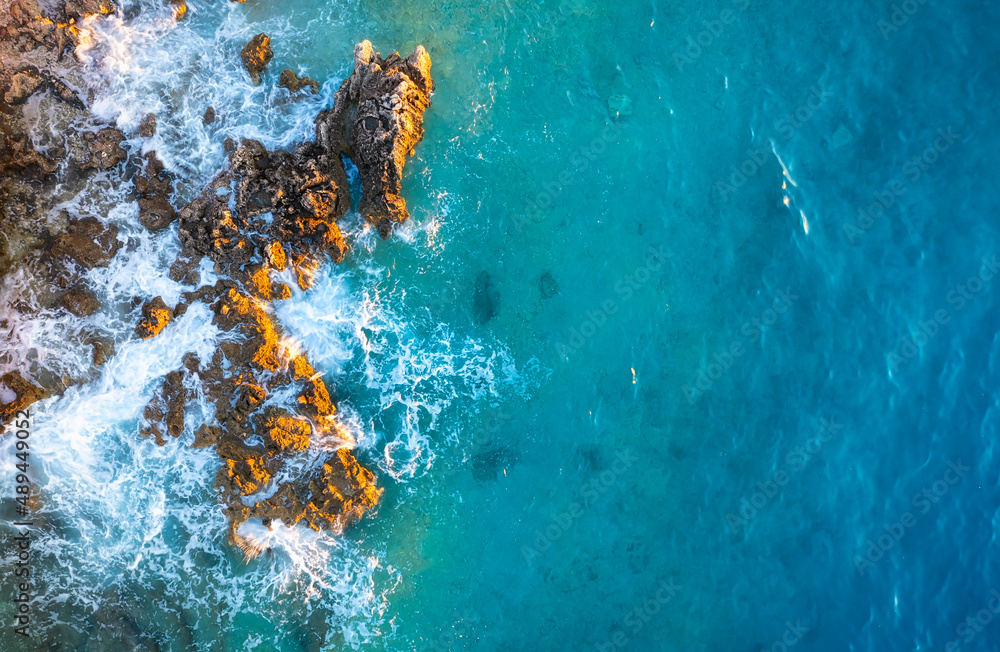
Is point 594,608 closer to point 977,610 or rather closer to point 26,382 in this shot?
point 977,610

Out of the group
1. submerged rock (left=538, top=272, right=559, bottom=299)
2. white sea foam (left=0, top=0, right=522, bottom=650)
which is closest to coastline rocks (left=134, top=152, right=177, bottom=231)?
white sea foam (left=0, top=0, right=522, bottom=650)

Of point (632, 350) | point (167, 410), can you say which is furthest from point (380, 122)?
point (167, 410)

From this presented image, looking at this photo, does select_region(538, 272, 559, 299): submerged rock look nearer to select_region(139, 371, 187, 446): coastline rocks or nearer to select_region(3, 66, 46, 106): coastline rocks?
select_region(139, 371, 187, 446): coastline rocks

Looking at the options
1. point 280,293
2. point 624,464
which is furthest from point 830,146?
point 280,293

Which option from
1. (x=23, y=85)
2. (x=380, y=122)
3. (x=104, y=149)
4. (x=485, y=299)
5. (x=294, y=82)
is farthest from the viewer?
(x=485, y=299)

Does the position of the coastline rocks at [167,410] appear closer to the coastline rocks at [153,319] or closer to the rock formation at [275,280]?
the rock formation at [275,280]

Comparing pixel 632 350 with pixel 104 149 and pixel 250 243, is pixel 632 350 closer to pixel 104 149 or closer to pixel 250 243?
pixel 250 243
